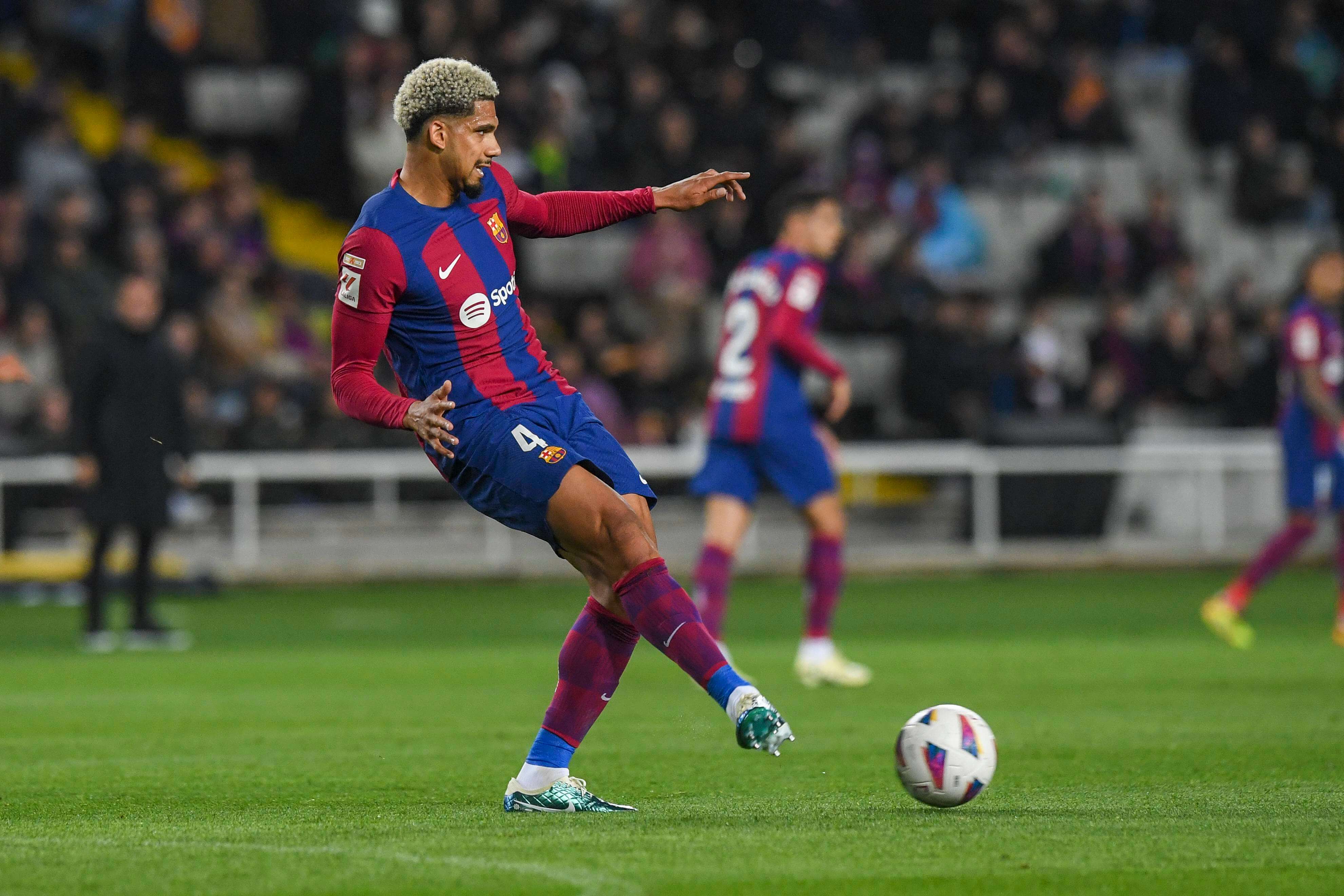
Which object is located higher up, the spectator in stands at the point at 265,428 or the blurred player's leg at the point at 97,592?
the spectator in stands at the point at 265,428

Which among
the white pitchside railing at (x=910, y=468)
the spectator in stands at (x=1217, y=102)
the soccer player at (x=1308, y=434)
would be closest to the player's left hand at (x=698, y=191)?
the soccer player at (x=1308, y=434)

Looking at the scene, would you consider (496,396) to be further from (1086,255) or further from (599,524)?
(1086,255)

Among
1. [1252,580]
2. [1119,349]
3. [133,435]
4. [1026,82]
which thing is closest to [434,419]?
[133,435]

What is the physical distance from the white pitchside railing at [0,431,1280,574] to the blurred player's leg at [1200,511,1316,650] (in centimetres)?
661

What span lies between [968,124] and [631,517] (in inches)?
736

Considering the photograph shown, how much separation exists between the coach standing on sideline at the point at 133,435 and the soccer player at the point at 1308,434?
684 cm

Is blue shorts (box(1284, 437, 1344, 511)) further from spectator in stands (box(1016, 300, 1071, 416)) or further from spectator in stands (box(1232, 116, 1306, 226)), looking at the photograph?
spectator in stands (box(1232, 116, 1306, 226))

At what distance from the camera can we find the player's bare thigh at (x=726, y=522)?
11039mm

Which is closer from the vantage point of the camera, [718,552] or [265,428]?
[718,552]

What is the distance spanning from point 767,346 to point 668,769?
4.21 m

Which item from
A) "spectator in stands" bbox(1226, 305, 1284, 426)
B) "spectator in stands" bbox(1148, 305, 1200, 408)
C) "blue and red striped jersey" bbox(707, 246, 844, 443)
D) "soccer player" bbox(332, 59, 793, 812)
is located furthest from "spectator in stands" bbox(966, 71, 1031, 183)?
"soccer player" bbox(332, 59, 793, 812)

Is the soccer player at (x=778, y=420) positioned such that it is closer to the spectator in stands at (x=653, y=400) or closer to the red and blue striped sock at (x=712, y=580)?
the red and blue striped sock at (x=712, y=580)

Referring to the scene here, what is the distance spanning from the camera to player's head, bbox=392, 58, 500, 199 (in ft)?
19.7

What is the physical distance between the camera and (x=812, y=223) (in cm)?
1104
